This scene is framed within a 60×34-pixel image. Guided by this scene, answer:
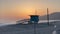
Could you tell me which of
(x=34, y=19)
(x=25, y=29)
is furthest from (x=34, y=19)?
(x=25, y=29)

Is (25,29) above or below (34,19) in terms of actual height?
below

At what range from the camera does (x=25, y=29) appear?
2.85 metres

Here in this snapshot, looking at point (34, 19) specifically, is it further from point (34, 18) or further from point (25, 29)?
point (25, 29)

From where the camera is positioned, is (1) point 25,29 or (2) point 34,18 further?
(1) point 25,29

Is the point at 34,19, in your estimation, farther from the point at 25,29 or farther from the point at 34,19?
the point at 25,29

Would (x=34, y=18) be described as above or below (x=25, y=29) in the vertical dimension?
above

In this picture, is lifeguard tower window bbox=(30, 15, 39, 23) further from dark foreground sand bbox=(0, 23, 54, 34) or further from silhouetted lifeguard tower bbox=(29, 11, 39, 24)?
dark foreground sand bbox=(0, 23, 54, 34)

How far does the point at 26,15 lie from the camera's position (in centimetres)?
280

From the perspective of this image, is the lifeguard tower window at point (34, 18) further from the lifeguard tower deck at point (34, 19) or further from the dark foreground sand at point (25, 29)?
the dark foreground sand at point (25, 29)

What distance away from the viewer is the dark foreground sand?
110 inches

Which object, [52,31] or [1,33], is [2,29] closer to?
[1,33]

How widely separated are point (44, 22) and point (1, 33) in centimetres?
92

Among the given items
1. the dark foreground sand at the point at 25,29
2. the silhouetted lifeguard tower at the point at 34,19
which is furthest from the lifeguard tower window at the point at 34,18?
the dark foreground sand at the point at 25,29

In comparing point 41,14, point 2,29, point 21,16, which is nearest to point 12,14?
point 21,16
